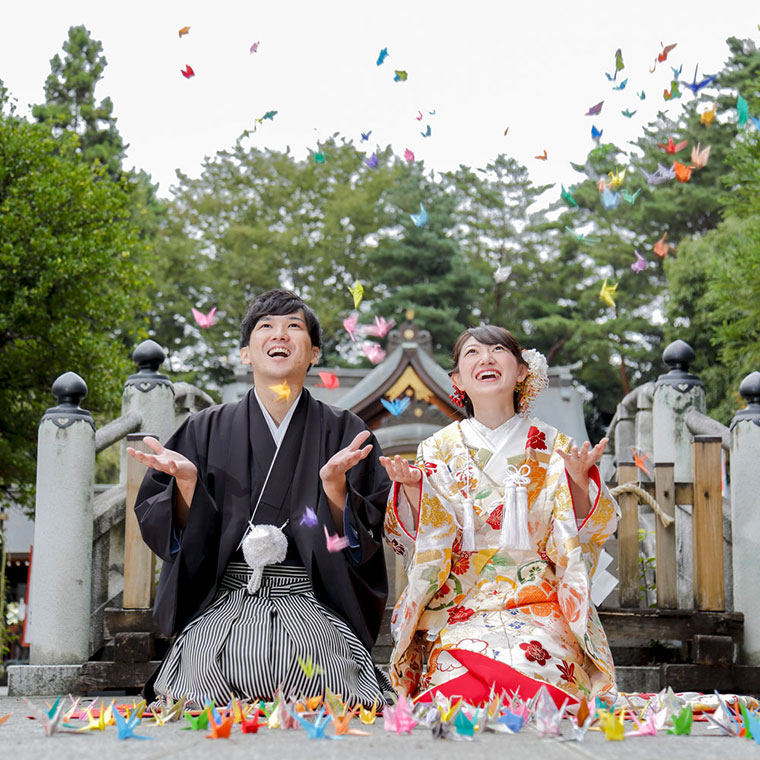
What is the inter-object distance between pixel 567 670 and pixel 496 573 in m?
0.48

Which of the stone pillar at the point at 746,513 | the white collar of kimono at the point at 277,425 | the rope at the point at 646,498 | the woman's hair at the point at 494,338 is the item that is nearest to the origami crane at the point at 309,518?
the white collar of kimono at the point at 277,425

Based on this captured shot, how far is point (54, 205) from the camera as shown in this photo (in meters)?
13.1

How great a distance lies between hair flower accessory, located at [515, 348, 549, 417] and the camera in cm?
421

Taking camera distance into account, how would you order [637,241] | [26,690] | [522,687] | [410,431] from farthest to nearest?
[637,241] < [410,431] < [26,690] < [522,687]

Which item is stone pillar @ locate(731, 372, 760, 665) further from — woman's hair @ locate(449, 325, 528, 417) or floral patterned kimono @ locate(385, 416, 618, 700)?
woman's hair @ locate(449, 325, 528, 417)

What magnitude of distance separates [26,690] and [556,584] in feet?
9.00

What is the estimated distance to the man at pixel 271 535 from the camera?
3.47 metres

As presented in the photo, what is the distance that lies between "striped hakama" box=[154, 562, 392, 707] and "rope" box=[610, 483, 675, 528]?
1919 millimetres

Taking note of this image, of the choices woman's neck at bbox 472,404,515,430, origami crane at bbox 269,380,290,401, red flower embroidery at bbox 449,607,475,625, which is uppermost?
origami crane at bbox 269,380,290,401

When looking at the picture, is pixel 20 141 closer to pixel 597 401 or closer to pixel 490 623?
pixel 490 623

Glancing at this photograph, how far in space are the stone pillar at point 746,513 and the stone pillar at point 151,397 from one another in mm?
3494

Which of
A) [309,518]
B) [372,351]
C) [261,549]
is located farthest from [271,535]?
[372,351]

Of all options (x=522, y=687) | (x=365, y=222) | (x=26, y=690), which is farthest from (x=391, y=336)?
(x=522, y=687)

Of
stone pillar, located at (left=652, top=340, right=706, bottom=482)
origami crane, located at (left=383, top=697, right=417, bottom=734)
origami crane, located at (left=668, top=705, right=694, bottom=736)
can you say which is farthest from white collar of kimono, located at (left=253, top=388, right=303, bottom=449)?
stone pillar, located at (left=652, top=340, right=706, bottom=482)
